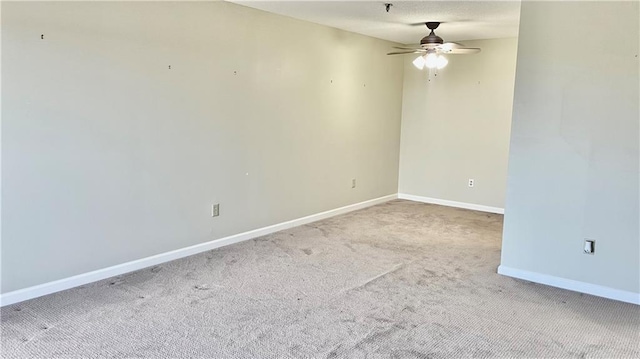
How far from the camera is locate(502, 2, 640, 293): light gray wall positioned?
3.29 metres

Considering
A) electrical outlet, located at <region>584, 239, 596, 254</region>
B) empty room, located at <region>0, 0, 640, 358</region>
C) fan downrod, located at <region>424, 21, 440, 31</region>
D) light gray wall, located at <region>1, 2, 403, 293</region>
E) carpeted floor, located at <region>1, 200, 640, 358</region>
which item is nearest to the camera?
carpeted floor, located at <region>1, 200, 640, 358</region>

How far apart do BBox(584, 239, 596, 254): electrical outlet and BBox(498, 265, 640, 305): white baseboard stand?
0.24 meters

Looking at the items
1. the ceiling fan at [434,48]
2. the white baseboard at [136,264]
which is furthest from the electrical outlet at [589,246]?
the white baseboard at [136,264]

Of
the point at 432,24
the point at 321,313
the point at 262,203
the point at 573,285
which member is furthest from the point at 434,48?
the point at 321,313

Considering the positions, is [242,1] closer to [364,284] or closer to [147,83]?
[147,83]

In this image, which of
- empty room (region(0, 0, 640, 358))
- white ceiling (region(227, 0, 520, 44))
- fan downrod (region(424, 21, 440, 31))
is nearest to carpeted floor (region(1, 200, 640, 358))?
empty room (region(0, 0, 640, 358))

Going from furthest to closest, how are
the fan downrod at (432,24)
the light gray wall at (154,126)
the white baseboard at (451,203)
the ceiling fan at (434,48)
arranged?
the white baseboard at (451,203)
the fan downrod at (432,24)
the ceiling fan at (434,48)
the light gray wall at (154,126)

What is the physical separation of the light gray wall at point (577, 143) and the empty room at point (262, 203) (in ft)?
Result: 0.04

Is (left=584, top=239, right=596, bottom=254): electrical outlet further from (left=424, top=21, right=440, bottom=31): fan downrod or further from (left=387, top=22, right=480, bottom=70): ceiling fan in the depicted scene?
(left=424, top=21, right=440, bottom=31): fan downrod

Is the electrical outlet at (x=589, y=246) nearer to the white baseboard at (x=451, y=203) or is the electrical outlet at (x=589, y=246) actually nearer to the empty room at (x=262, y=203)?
the empty room at (x=262, y=203)

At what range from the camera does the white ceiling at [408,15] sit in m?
4.16

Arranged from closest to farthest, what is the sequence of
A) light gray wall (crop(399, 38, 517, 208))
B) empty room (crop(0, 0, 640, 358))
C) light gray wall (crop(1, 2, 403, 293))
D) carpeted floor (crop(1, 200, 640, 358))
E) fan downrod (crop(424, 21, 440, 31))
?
carpeted floor (crop(1, 200, 640, 358)) < empty room (crop(0, 0, 640, 358)) < light gray wall (crop(1, 2, 403, 293)) < fan downrod (crop(424, 21, 440, 31)) < light gray wall (crop(399, 38, 517, 208))

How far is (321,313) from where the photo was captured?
3.05 m

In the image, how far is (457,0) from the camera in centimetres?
395
